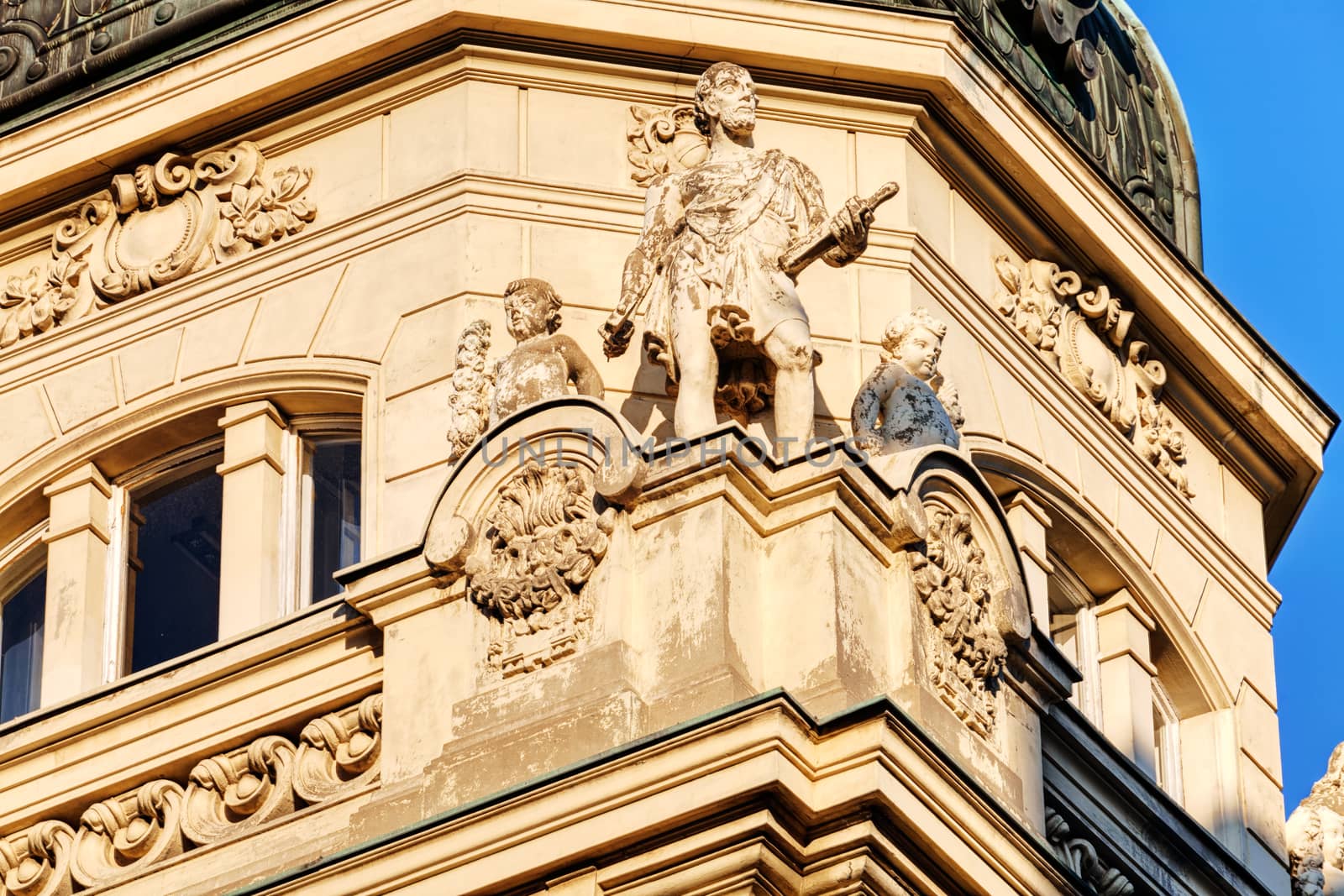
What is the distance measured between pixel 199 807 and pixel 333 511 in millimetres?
2809

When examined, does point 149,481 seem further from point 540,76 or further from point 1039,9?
point 1039,9

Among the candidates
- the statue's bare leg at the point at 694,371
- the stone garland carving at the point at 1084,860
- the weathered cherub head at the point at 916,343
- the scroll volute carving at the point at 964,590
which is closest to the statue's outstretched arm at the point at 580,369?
the statue's bare leg at the point at 694,371

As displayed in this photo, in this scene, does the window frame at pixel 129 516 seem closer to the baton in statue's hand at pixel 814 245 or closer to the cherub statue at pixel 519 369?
the cherub statue at pixel 519 369

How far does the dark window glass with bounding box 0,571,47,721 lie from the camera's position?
3034cm

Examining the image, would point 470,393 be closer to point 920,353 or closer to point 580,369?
point 580,369

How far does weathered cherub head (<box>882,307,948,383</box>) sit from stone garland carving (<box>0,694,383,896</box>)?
3754 millimetres

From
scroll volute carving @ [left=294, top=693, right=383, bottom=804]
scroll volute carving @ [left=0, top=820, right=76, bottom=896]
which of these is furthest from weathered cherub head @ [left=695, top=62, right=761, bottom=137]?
scroll volute carving @ [left=0, top=820, right=76, bottom=896]

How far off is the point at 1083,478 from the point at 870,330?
102 inches

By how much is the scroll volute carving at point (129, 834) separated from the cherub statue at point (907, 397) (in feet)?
14.8

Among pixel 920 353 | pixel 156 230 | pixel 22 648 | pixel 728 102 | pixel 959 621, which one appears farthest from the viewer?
pixel 156 230

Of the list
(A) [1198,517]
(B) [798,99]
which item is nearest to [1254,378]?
(A) [1198,517]

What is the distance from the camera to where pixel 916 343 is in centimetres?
2805

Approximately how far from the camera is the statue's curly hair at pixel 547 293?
2816 centimetres

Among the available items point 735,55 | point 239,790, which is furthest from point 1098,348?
point 239,790
